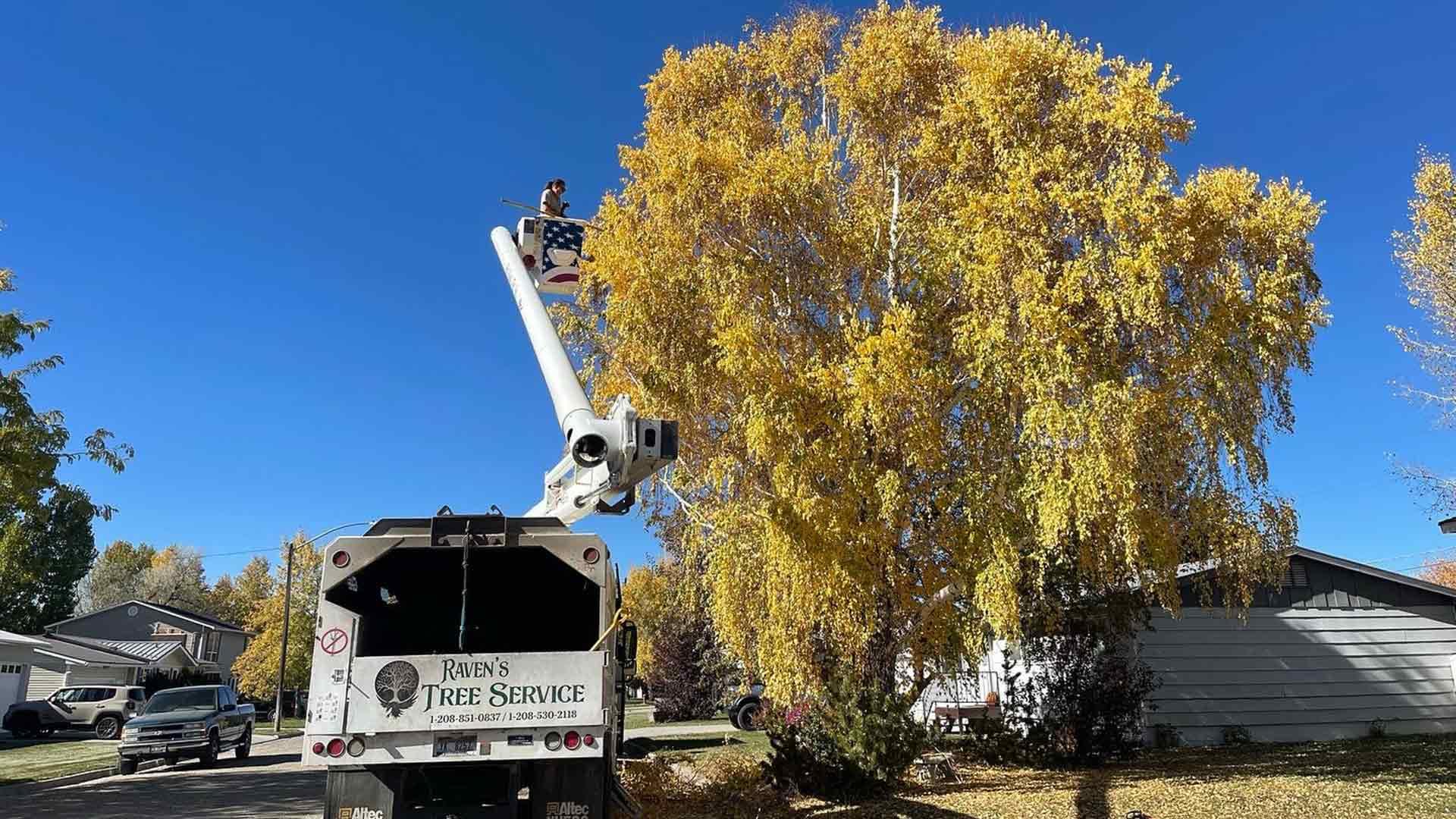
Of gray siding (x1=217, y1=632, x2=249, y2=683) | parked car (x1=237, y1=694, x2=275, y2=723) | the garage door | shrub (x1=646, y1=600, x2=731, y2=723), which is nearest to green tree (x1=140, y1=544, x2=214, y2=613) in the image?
gray siding (x1=217, y1=632, x2=249, y2=683)

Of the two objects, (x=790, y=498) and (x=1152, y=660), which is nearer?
(x=790, y=498)

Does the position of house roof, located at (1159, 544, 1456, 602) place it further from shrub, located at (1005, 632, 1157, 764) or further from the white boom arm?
the white boom arm

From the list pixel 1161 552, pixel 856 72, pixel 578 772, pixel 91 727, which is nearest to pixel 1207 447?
pixel 1161 552

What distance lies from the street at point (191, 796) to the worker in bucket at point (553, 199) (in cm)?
943

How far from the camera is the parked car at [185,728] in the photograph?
1981cm

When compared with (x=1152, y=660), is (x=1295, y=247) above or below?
above

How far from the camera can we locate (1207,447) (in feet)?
37.3

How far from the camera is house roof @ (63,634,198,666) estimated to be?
45719 millimetres

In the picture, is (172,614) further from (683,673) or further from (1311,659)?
(1311,659)

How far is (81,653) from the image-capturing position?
3994 centimetres

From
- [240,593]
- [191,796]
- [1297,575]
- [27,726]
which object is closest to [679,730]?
[191,796]

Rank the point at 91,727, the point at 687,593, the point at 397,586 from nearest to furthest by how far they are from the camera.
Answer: the point at 397,586 < the point at 687,593 < the point at 91,727

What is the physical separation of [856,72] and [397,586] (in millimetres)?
10627

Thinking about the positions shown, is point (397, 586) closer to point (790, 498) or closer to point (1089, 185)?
point (790, 498)
